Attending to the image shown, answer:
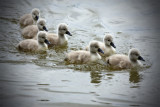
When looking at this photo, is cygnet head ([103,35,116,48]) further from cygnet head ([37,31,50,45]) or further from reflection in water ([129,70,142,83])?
cygnet head ([37,31,50,45])

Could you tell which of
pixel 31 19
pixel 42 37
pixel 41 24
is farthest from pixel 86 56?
pixel 31 19

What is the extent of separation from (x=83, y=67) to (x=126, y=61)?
2.93 feet

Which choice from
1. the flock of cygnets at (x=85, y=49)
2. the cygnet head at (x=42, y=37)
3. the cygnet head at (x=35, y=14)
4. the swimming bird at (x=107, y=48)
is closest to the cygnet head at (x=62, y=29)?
the flock of cygnets at (x=85, y=49)

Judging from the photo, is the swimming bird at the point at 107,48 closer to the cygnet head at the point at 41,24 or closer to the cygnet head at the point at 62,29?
the cygnet head at the point at 62,29

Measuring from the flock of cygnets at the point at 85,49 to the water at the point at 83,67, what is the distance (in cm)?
19

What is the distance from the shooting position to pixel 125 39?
8.06 metres

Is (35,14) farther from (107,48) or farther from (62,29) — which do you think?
(107,48)

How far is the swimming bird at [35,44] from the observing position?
698 centimetres

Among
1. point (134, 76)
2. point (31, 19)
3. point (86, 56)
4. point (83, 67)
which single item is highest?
point (31, 19)

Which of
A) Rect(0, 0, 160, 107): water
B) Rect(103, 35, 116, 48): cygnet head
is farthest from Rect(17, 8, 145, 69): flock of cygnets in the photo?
Rect(0, 0, 160, 107): water

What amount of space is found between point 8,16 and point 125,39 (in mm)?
4105

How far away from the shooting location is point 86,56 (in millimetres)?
6332

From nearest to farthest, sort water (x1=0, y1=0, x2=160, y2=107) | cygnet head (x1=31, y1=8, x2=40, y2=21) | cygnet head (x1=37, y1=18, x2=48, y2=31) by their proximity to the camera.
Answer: water (x1=0, y1=0, x2=160, y2=107), cygnet head (x1=37, y1=18, x2=48, y2=31), cygnet head (x1=31, y1=8, x2=40, y2=21)

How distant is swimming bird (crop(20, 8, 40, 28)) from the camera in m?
8.85
